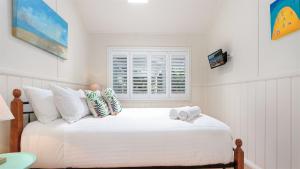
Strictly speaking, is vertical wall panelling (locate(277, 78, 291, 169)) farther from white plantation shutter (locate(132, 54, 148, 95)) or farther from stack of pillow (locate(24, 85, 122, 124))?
white plantation shutter (locate(132, 54, 148, 95))

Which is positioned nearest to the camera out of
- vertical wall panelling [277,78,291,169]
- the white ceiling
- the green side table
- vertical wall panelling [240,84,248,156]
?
the green side table

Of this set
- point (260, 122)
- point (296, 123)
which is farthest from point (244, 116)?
point (296, 123)

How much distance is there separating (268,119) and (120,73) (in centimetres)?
297

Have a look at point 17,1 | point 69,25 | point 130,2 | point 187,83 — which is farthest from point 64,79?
point 187,83

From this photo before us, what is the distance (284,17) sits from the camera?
1.88 meters

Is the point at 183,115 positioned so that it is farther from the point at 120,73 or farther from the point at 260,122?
the point at 120,73

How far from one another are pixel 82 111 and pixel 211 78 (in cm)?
282

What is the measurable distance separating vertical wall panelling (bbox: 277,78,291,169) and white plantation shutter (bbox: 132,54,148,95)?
2702mm

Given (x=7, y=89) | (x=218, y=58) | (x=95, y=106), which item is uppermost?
(x=218, y=58)

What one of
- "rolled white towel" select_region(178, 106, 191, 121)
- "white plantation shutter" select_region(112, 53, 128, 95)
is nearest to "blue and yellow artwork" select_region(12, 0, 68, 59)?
"white plantation shutter" select_region(112, 53, 128, 95)

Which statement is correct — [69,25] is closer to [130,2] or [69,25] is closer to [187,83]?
[130,2]

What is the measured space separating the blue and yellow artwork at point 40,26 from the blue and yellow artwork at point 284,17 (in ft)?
8.40

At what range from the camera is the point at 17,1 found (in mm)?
1794

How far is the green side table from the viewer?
3.95 feet
